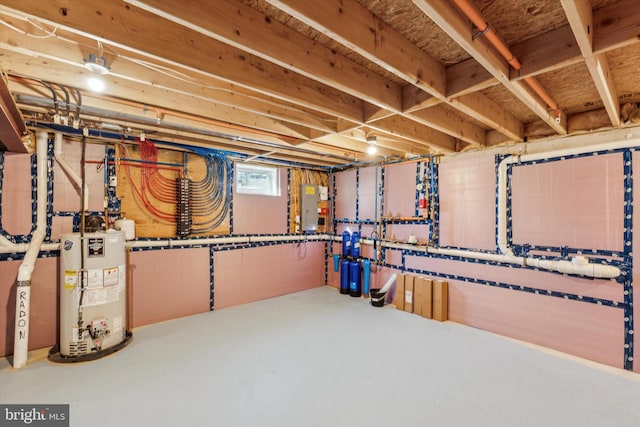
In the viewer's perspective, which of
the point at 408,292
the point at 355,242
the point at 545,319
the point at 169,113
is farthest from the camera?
the point at 355,242

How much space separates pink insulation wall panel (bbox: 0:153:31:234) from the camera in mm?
2930

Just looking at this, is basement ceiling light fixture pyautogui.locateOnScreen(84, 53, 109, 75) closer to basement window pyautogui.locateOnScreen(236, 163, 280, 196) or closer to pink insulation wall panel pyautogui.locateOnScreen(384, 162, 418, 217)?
basement window pyautogui.locateOnScreen(236, 163, 280, 196)

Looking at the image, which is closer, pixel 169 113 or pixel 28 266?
pixel 169 113

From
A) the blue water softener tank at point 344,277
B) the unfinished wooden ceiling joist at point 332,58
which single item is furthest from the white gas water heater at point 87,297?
the blue water softener tank at point 344,277

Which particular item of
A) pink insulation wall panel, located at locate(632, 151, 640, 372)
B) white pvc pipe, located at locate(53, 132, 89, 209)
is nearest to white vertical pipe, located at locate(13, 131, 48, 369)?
white pvc pipe, located at locate(53, 132, 89, 209)

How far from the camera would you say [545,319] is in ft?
10.2

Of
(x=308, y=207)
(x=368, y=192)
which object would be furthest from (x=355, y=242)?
(x=308, y=207)

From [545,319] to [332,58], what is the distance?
3.40 m

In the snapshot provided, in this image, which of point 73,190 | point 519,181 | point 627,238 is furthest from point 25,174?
point 627,238

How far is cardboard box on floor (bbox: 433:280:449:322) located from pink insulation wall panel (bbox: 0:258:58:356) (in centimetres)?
447

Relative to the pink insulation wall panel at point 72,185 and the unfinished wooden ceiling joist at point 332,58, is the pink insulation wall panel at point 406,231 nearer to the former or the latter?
the unfinished wooden ceiling joist at point 332,58

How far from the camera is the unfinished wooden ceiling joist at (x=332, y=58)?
142cm

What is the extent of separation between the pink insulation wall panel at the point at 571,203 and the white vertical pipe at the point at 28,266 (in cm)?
505

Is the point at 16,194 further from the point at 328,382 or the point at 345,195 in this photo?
the point at 345,195
